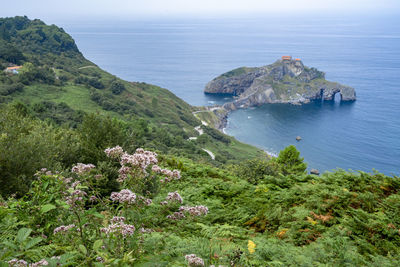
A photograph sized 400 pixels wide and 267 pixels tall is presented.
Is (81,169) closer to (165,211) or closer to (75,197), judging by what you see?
(75,197)

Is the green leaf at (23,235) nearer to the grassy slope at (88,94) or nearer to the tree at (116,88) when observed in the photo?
the grassy slope at (88,94)

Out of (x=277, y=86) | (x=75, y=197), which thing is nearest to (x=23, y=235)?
(x=75, y=197)

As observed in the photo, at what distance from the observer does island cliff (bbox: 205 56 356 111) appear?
14600 centimetres

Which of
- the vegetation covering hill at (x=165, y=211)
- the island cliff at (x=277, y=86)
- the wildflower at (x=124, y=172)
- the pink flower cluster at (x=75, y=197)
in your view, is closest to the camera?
the vegetation covering hill at (x=165, y=211)

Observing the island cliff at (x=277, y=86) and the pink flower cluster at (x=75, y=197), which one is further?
the island cliff at (x=277, y=86)

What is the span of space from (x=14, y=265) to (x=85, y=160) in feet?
34.5

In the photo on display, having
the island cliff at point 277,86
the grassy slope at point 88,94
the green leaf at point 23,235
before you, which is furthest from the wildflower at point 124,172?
the island cliff at point 277,86

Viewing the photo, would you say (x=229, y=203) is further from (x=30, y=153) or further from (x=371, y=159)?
(x=371, y=159)

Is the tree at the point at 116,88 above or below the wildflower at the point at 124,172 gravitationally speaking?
below

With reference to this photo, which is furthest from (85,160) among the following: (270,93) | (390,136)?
(270,93)

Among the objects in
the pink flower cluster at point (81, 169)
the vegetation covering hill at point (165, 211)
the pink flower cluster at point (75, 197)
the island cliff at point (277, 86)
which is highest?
the pink flower cluster at point (81, 169)

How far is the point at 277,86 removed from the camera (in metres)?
155

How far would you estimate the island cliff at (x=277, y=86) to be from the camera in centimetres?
14600

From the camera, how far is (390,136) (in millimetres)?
97562
